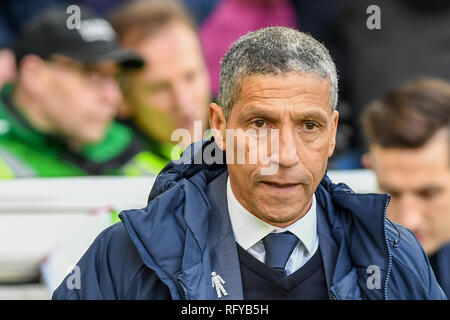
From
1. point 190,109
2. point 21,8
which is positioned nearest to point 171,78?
point 190,109

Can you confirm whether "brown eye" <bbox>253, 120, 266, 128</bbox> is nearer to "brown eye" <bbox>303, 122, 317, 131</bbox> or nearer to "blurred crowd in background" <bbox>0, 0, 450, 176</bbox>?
"brown eye" <bbox>303, 122, 317, 131</bbox>

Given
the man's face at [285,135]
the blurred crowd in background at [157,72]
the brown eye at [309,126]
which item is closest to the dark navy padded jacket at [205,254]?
the man's face at [285,135]

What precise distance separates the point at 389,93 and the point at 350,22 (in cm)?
56

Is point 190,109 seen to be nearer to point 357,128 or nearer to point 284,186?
point 357,128

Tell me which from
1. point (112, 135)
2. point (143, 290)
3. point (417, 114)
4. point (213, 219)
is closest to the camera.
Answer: point (143, 290)

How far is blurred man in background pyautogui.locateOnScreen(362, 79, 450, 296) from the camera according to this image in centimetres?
422

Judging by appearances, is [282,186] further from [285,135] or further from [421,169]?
[421,169]

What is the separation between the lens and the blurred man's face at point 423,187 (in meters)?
4.21

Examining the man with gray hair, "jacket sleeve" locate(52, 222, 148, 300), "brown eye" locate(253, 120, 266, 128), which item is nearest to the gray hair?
the man with gray hair

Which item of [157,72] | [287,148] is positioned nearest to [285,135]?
[287,148]

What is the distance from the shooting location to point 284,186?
6.45 ft

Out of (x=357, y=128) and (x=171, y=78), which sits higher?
(x=171, y=78)

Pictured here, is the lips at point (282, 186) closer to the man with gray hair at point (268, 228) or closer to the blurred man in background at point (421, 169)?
the man with gray hair at point (268, 228)

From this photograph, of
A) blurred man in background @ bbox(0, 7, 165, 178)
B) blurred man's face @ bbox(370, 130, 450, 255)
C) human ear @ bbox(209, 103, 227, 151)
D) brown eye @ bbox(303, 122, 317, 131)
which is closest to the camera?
brown eye @ bbox(303, 122, 317, 131)
